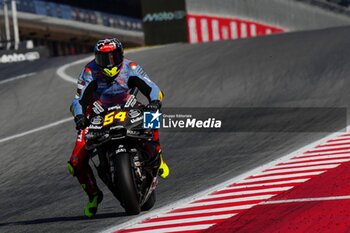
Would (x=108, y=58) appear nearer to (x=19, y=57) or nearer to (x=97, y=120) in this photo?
(x=97, y=120)

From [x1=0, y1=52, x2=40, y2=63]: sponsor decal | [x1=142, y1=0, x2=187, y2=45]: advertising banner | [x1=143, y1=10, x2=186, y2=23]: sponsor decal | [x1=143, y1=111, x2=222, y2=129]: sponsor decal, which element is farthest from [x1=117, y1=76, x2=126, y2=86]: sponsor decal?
[x1=143, y1=10, x2=186, y2=23]: sponsor decal

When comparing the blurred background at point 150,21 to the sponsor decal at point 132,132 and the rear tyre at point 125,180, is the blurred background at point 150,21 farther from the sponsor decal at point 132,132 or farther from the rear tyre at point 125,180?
the rear tyre at point 125,180

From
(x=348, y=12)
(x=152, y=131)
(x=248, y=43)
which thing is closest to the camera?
(x=152, y=131)

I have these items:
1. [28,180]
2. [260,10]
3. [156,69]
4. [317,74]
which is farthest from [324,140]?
[260,10]

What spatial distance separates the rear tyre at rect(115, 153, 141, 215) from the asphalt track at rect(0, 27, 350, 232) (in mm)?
Result: 294

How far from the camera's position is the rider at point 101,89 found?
920 centimetres

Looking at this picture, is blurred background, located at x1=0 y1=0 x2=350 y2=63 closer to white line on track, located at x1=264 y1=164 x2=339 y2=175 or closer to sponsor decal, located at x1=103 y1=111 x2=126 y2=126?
white line on track, located at x1=264 y1=164 x2=339 y2=175

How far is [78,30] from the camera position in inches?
2554

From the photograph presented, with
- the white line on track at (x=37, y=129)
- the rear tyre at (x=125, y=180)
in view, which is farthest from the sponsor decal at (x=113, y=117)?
the white line on track at (x=37, y=129)

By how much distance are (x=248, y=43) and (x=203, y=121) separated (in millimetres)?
10107

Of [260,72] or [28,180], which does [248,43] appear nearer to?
[260,72]

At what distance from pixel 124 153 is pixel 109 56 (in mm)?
1129

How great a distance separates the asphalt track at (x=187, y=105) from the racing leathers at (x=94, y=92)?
19.9 inches

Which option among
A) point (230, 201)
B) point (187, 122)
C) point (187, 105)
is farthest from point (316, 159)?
point (187, 105)
